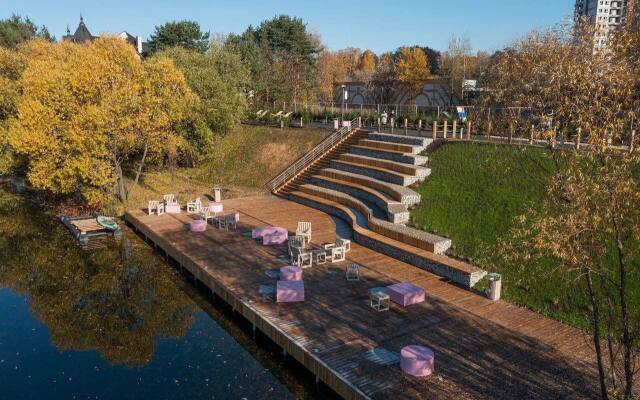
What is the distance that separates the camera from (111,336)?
15.2 meters

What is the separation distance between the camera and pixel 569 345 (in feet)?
41.2

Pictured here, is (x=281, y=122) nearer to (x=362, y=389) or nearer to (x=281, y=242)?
(x=281, y=242)

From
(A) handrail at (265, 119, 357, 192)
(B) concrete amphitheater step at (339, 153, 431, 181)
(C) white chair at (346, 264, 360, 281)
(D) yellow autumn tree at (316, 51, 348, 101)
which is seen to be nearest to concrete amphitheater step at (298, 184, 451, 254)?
(B) concrete amphitheater step at (339, 153, 431, 181)

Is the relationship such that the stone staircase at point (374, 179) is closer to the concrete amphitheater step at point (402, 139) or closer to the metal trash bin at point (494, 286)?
the concrete amphitheater step at point (402, 139)

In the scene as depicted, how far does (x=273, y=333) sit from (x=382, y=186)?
13.9m

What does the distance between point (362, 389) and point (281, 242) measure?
1147cm

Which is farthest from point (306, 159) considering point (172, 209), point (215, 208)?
point (172, 209)

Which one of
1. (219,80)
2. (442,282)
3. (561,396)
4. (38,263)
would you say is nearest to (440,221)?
(442,282)

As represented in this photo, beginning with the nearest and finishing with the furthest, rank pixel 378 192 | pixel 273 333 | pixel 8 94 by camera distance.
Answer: pixel 273 333, pixel 378 192, pixel 8 94

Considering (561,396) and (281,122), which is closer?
(561,396)

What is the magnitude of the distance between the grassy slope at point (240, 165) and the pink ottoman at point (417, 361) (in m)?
23.0

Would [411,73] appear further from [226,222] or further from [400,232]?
[400,232]

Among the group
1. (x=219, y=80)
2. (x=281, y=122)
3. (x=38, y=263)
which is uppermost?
(x=219, y=80)

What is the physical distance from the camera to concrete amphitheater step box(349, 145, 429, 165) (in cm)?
2702
